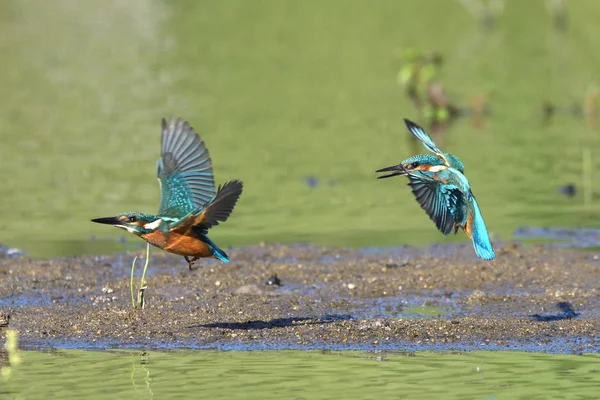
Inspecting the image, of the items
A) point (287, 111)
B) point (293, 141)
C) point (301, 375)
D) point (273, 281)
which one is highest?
point (287, 111)

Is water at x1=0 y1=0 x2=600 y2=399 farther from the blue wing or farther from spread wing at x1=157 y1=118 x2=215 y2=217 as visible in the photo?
the blue wing

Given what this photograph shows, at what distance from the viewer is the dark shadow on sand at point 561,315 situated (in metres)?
8.87

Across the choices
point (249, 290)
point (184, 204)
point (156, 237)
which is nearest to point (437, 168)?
point (184, 204)

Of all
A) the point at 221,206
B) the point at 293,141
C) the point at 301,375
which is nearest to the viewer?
the point at 301,375

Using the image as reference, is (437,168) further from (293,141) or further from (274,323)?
(293,141)

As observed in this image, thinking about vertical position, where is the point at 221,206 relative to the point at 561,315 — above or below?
above

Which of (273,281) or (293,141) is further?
(293,141)

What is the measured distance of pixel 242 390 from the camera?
7266mm

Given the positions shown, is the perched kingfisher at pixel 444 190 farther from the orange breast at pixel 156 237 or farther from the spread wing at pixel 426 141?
the orange breast at pixel 156 237

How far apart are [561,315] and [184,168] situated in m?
3.06

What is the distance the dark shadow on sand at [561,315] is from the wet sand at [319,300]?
1cm

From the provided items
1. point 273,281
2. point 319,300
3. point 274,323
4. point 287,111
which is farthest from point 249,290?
point 287,111

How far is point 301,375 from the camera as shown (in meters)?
7.59

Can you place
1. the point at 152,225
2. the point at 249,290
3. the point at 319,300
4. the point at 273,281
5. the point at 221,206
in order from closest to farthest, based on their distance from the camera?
the point at 221,206
the point at 152,225
the point at 319,300
the point at 249,290
the point at 273,281
